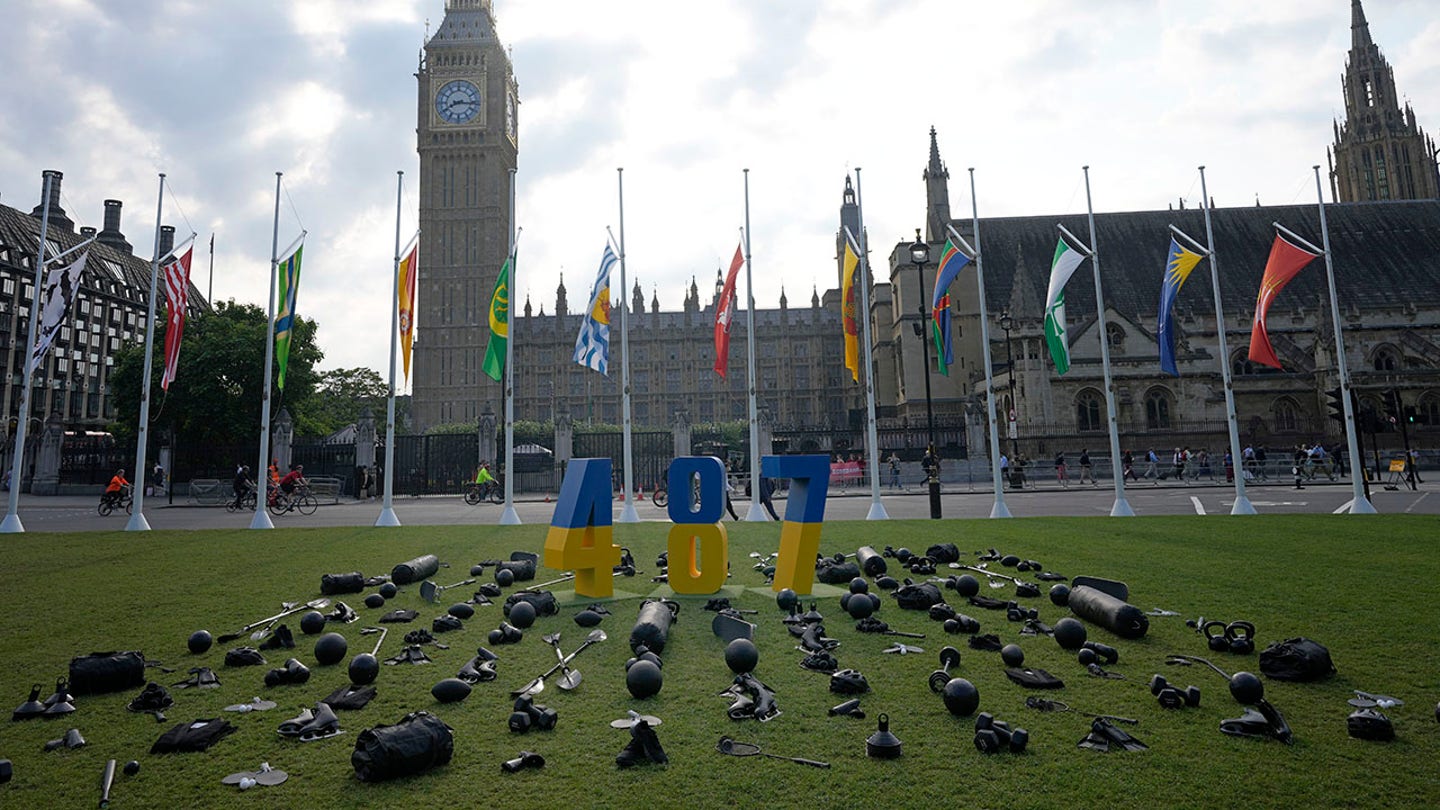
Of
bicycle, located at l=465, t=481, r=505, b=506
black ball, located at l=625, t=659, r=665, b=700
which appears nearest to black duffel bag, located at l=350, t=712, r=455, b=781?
black ball, located at l=625, t=659, r=665, b=700

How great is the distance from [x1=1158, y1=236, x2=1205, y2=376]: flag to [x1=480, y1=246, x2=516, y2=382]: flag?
1358cm

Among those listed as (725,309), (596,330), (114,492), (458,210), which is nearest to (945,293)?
(725,309)

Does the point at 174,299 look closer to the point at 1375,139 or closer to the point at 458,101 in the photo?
the point at 458,101

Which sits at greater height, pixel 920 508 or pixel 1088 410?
pixel 1088 410

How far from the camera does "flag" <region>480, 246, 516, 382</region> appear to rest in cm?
1513

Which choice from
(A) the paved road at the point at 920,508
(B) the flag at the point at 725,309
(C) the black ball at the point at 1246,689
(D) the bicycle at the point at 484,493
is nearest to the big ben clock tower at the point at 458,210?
(A) the paved road at the point at 920,508

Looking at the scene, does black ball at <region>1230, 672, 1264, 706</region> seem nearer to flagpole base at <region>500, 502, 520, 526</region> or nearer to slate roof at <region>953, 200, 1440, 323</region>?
flagpole base at <region>500, 502, 520, 526</region>

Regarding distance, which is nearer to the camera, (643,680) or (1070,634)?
(643,680)

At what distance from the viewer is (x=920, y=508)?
18266 mm

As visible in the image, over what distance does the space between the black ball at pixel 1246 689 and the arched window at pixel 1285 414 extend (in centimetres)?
4387

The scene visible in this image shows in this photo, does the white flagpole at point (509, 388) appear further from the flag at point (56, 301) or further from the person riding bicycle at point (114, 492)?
the person riding bicycle at point (114, 492)

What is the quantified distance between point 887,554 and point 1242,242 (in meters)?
52.4

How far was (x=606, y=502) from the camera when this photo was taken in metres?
7.10

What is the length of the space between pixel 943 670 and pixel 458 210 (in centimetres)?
7215
